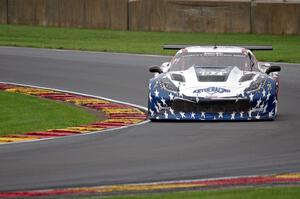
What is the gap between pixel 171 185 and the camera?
1149cm

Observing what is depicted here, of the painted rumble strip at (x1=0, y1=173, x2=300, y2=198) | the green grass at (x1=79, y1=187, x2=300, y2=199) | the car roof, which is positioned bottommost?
the painted rumble strip at (x1=0, y1=173, x2=300, y2=198)

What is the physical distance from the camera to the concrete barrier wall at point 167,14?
135 ft

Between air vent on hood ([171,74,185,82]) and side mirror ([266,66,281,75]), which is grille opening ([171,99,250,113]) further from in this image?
side mirror ([266,66,281,75])

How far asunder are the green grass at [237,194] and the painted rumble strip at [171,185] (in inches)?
14.8

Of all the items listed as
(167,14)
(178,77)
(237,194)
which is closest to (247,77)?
(178,77)

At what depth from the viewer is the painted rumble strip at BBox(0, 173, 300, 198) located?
1112cm

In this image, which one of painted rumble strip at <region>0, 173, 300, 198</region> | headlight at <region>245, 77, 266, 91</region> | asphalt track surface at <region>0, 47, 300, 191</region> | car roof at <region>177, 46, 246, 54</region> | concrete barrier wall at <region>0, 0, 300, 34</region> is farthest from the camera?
concrete barrier wall at <region>0, 0, 300, 34</region>

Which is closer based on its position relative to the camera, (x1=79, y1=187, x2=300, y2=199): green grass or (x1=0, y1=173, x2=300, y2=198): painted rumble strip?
(x1=79, y1=187, x2=300, y2=199): green grass

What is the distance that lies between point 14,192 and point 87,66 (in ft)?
60.9

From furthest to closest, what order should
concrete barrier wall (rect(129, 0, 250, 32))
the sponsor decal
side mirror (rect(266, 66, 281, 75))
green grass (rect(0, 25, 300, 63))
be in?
1. concrete barrier wall (rect(129, 0, 250, 32))
2. green grass (rect(0, 25, 300, 63))
3. side mirror (rect(266, 66, 281, 75))
4. the sponsor decal

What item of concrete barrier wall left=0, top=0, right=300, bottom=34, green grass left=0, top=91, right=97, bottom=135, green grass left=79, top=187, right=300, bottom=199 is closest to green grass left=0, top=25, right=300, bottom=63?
concrete barrier wall left=0, top=0, right=300, bottom=34

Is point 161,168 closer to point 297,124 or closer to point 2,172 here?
point 2,172

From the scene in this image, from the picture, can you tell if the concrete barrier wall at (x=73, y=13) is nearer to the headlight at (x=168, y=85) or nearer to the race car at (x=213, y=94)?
the race car at (x=213, y=94)

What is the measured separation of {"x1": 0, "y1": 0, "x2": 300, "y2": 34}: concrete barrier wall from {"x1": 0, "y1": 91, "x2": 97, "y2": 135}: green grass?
19590 mm
